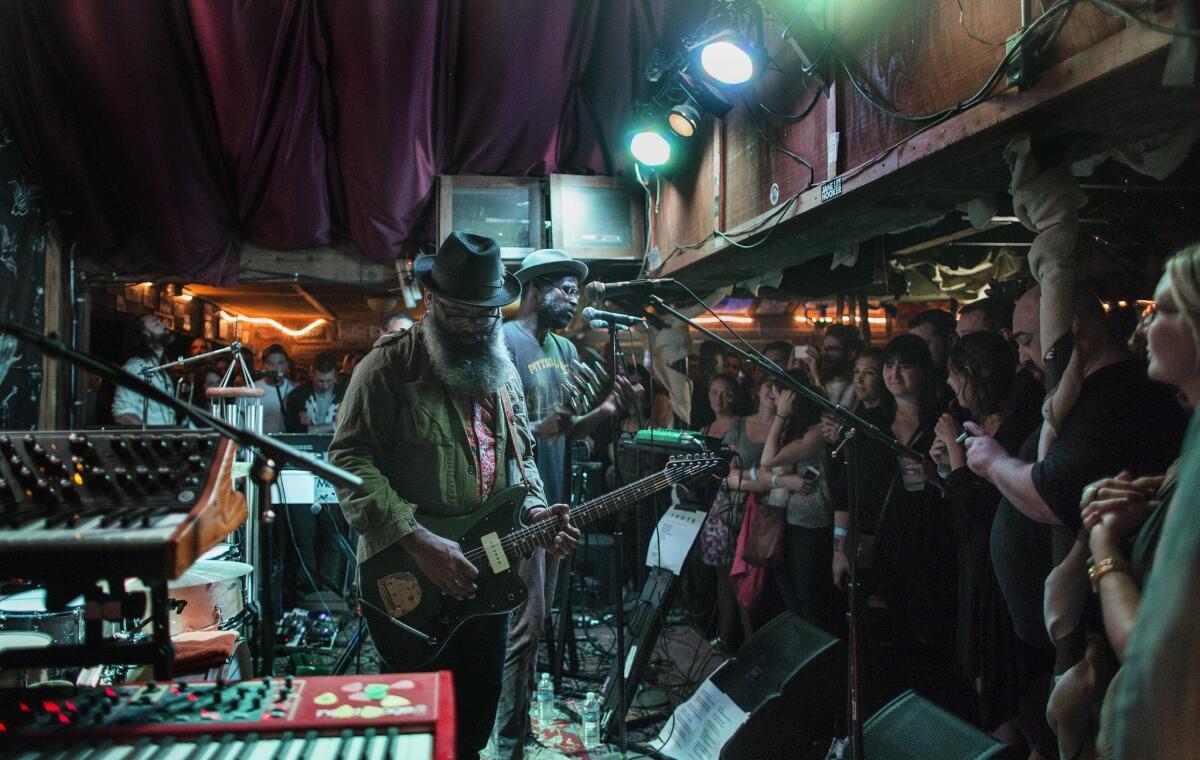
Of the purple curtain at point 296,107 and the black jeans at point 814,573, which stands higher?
the purple curtain at point 296,107

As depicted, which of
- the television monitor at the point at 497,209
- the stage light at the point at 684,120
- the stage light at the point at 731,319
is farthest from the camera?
the stage light at the point at 731,319

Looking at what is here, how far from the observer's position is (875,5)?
2916 mm

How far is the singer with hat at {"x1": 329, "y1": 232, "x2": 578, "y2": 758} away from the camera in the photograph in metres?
2.64

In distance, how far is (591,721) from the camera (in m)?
4.02

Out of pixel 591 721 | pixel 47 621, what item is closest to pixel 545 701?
pixel 591 721

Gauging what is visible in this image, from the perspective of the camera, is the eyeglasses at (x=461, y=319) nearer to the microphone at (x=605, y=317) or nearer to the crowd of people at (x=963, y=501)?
the crowd of people at (x=963, y=501)

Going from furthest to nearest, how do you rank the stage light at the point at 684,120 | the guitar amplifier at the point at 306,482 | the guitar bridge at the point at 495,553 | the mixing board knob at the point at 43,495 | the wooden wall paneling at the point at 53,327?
the wooden wall paneling at the point at 53,327, the guitar amplifier at the point at 306,482, the stage light at the point at 684,120, the guitar bridge at the point at 495,553, the mixing board knob at the point at 43,495

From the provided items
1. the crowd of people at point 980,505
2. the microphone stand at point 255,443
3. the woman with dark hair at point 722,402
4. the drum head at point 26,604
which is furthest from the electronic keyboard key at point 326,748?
the woman with dark hair at point 722,402

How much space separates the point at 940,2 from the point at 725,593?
3614 millimetres

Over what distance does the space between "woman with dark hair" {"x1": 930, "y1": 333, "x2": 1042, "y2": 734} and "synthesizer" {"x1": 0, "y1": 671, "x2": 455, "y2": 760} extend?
7.77 feet

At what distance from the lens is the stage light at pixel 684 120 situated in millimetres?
4703

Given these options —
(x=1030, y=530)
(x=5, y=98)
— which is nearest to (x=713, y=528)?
(x=1030, y=530)

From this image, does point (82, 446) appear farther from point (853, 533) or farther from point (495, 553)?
point (853, 533)

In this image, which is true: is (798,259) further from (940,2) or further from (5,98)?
(5,98)
